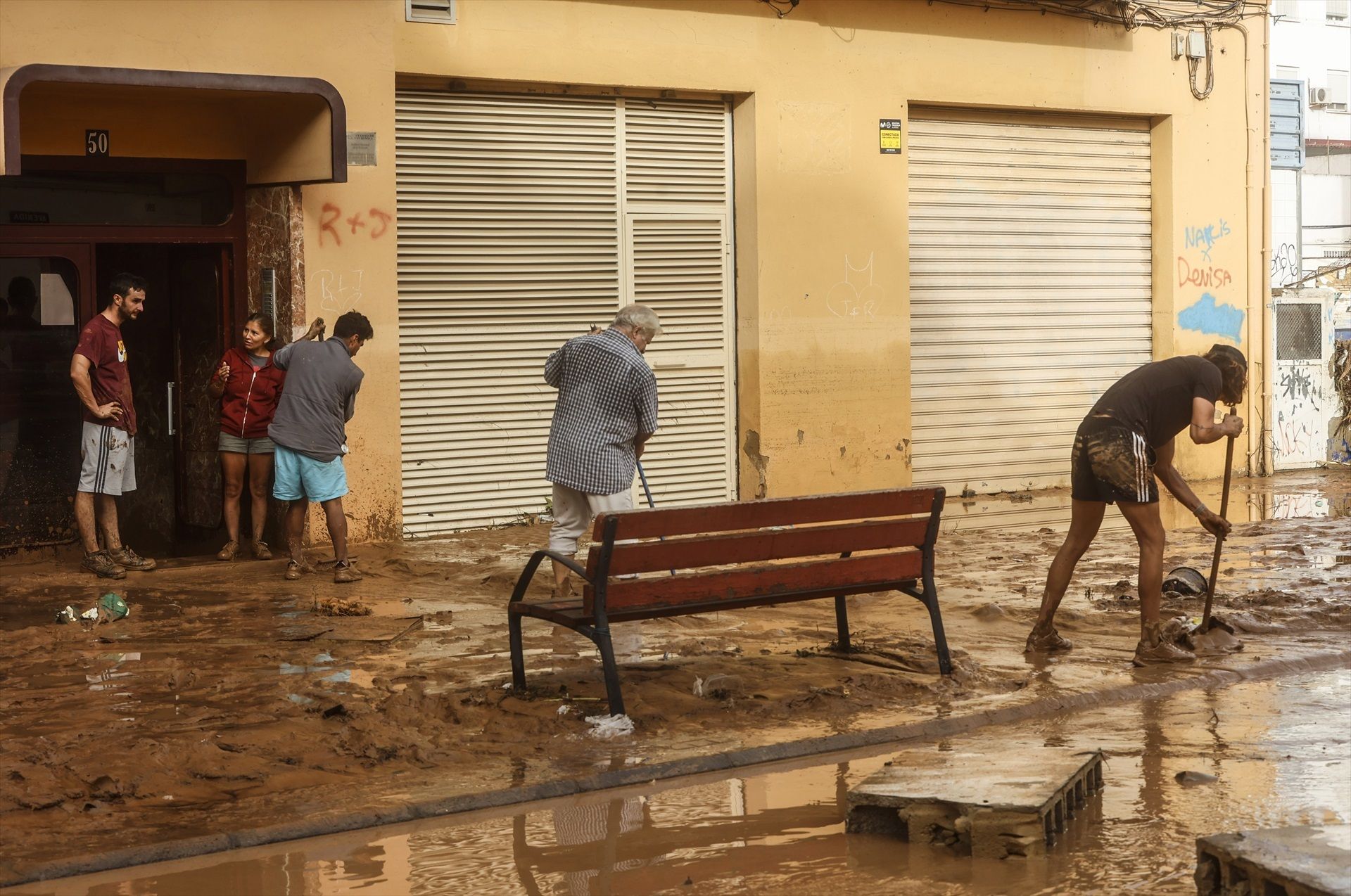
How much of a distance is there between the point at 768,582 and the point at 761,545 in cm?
18

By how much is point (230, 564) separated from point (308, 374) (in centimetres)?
175

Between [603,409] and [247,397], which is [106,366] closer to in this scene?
[247,397]

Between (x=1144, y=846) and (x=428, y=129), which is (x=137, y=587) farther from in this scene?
(x=1144, y=846)

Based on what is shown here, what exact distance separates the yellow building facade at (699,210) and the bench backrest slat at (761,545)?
5.23 meters

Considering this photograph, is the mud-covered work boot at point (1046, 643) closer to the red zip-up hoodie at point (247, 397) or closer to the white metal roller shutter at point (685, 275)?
the red zip-up hoodie at point (247, 397)

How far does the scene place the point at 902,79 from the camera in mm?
14156

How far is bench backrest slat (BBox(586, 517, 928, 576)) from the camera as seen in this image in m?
6.07

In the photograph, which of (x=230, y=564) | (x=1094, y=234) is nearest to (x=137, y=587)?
(x=230, y=564)

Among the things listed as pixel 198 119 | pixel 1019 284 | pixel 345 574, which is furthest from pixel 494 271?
pixel 1019 284

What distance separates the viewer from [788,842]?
15.7 ft

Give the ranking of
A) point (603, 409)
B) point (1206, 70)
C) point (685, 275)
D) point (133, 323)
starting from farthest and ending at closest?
point (1206, 70) → point (685, 275) → point (133, 323) → point (603, 409)

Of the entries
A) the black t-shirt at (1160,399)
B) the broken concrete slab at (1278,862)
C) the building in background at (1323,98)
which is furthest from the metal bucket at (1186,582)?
the building in background at (1323,98)

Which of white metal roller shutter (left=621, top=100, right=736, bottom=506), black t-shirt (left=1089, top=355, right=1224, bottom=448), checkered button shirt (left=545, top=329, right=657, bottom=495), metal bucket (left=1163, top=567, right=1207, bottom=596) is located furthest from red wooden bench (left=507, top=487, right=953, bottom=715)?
white metal roller shutter (left=621, top=100, right=736, bottom=506)

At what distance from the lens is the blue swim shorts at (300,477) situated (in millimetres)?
A: 9750
